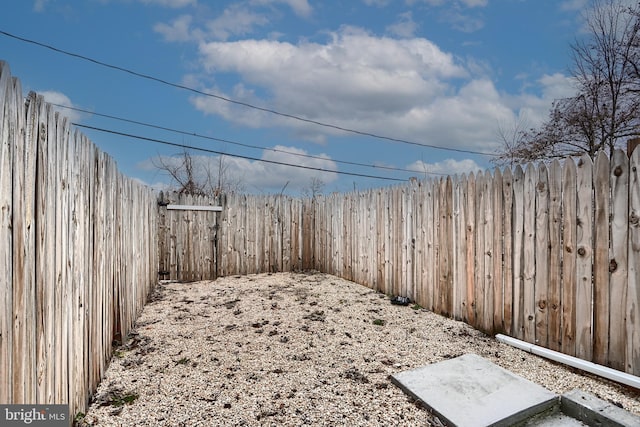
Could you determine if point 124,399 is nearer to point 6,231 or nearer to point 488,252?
point 6,231

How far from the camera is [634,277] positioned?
2473 mm

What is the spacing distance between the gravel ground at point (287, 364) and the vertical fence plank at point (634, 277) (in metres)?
0.27

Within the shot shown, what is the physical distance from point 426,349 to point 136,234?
143 inches

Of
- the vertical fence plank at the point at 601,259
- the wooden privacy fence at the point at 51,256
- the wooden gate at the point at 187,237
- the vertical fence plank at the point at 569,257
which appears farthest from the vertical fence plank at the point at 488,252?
the wooden gate at the point at 187,237

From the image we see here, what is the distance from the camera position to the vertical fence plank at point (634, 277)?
8.08 feet

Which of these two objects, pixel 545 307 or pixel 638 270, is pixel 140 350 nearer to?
pixel 545 307

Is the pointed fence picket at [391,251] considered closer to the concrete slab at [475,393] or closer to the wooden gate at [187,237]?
the wooden gate at [187,237]

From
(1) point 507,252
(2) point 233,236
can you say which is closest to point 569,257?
(1) point 507,252

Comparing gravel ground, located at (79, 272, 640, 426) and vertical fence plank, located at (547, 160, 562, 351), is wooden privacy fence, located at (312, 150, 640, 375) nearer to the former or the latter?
vertical fence plank, located at (547, 160, 562, 351)

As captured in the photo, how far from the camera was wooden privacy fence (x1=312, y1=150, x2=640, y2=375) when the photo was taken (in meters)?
2.56

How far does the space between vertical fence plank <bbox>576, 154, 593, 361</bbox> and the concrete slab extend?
2.54ft

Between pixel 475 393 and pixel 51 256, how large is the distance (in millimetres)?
2617

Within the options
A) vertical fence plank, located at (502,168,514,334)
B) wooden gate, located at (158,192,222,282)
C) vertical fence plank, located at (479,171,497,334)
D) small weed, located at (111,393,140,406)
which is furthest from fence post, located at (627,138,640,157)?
wooden gate, located at (158,192,222,282)

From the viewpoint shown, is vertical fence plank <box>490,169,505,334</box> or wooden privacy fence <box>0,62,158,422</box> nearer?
wooden privacy fence <box>0,62,158,422</box>
